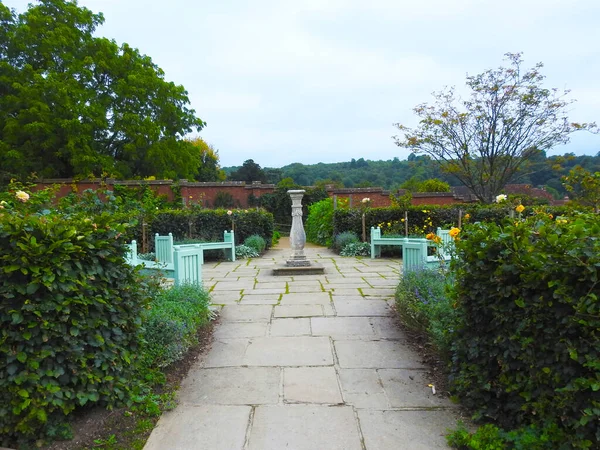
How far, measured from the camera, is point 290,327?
400cm

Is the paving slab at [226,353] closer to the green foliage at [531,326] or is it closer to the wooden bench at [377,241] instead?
the green foliage at [531,326]

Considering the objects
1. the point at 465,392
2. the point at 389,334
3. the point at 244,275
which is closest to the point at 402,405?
the point at 465,392

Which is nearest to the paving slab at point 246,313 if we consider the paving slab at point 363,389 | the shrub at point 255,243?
the paving slab at point 363,389

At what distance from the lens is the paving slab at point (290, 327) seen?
3823 mm

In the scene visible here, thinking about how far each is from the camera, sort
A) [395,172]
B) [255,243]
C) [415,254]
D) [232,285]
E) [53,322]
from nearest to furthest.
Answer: [53,322]
[415,254]
[232,285]
[255,243]
[395,172]

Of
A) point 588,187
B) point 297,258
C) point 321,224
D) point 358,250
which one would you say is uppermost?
point 588,187

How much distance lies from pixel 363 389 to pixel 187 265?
2.67m

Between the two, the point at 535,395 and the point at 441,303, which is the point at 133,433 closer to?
the point at 535,395

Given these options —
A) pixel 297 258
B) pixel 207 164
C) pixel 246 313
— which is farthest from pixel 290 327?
pixel 207 164

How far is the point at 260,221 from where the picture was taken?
11.2 meters

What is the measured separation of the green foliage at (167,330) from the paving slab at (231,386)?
21 centimetres

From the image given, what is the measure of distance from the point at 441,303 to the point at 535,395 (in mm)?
1294

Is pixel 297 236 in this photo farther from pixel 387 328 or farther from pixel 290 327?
pixel 387 328

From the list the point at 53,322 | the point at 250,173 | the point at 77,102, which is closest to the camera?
the point at 53,322
